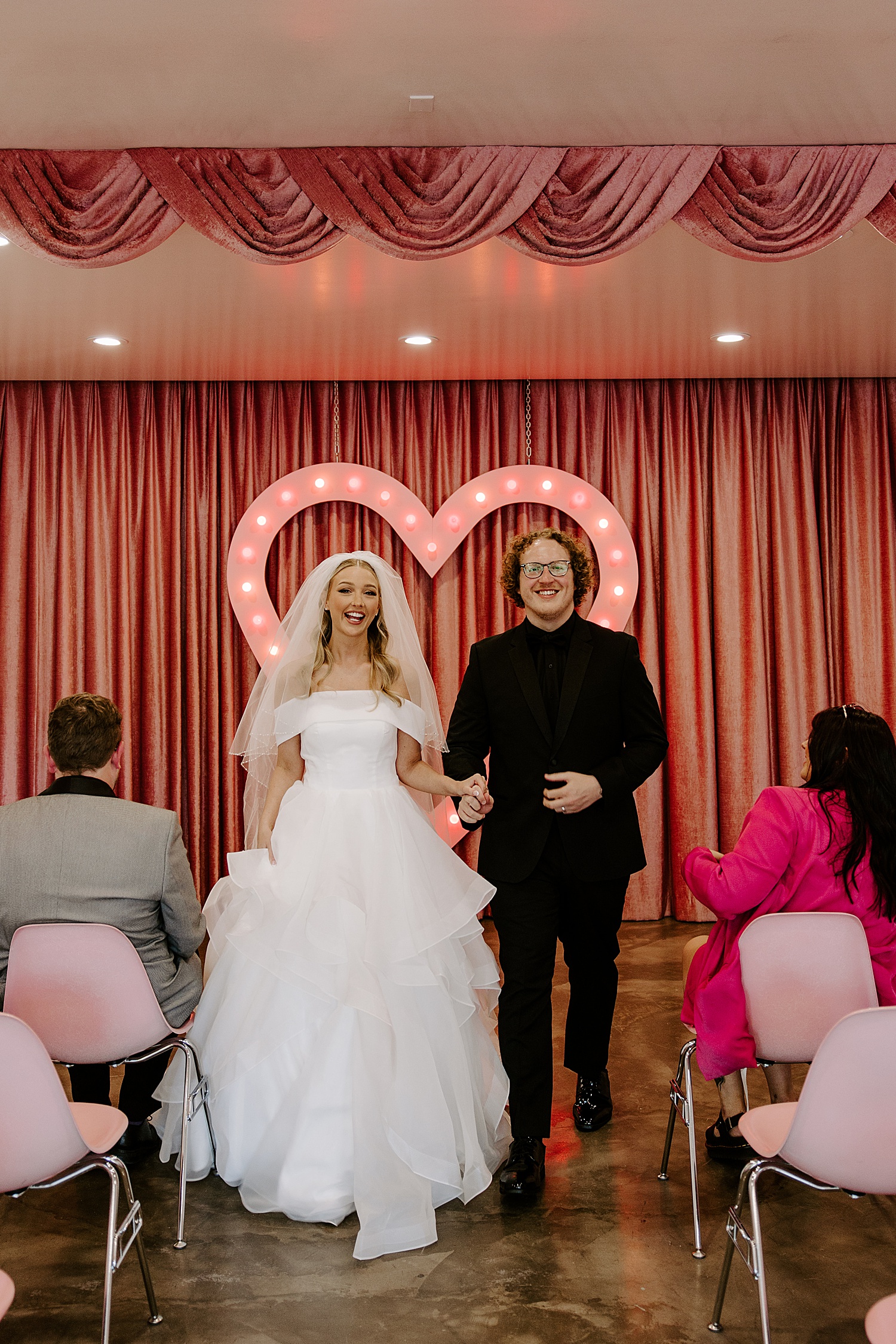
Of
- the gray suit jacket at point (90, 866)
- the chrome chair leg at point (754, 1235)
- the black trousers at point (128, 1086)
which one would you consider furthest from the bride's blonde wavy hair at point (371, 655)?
the chrome chair leg at point (754, 1235)

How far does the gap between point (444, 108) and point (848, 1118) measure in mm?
2905

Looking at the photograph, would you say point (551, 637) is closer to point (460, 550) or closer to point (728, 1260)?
point (728, 1260)

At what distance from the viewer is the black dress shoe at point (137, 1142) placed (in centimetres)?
315

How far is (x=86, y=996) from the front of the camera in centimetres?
261

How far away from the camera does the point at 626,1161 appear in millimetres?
3088

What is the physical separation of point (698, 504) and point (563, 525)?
2.62ft

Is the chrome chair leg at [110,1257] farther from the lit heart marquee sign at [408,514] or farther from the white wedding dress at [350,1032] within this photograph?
the lit heart marquee sign at [408,514]

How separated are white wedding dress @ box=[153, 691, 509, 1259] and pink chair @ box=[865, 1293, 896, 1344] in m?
1.31

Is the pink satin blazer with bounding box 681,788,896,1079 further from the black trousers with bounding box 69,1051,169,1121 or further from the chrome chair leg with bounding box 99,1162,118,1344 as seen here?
the black trousers with bounding box 69,1051,169,1121

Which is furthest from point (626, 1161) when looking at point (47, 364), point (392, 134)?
point (47, 364)

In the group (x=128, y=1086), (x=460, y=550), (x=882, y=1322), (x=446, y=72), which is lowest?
(x=128, y=1086)

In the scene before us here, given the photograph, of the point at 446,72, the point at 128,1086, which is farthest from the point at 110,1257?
the point at 446,72

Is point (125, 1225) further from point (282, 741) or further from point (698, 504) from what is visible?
point (698, 504)

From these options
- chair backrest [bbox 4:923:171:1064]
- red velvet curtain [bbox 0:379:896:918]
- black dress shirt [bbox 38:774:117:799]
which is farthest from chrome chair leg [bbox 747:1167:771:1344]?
red velvet curtain [bbox 0:379:896:918]
